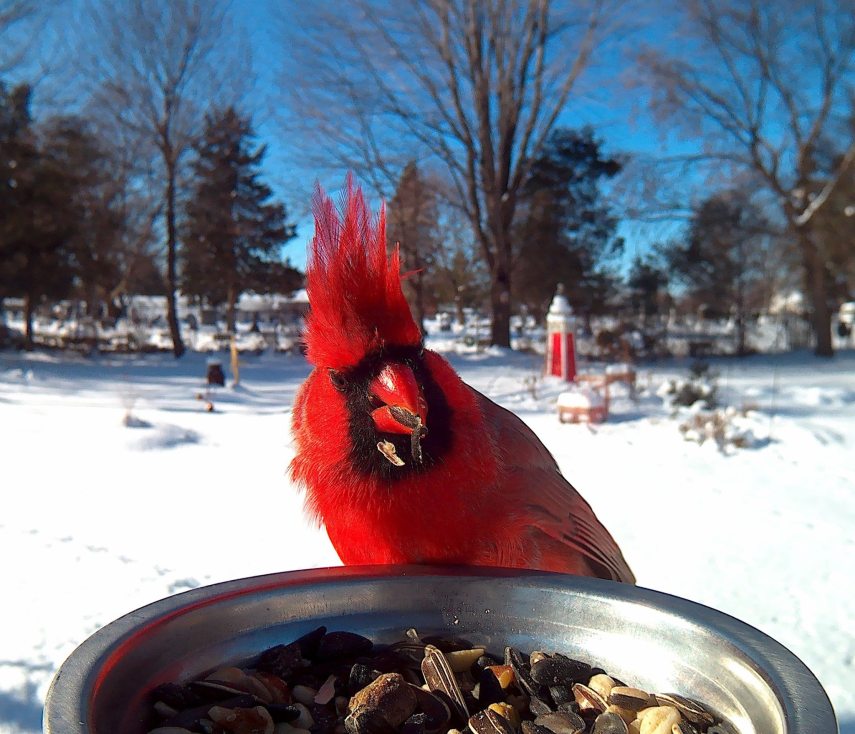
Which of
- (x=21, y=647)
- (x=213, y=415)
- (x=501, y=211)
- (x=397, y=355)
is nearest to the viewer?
(x=397, y=355)

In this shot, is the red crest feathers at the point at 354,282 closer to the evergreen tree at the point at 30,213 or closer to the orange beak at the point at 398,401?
the orange beak at the point at 398,401

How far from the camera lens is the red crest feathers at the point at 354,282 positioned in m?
1.17

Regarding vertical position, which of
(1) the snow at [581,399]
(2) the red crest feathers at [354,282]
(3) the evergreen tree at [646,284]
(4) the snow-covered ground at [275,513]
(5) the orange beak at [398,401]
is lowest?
(4) the snow-covered ground at [275,513]

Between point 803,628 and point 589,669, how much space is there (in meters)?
1.88

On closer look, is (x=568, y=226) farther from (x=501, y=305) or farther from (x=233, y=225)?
(x=233, y=225)

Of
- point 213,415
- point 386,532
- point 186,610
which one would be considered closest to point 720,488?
point 386,532

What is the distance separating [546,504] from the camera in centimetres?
143

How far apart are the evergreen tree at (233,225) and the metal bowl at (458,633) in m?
17.7

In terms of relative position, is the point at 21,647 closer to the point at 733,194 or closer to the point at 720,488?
the point at 720,488

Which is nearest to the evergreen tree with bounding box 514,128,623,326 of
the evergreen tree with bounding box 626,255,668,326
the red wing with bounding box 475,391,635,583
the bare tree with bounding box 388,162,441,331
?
the evergreen tree with bounding box 626,255,668,326

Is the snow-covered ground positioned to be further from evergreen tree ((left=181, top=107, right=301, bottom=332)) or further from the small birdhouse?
evergreen tree ((left=181, top=107, right=301, bottom=332))

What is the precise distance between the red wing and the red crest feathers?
0.33 meters

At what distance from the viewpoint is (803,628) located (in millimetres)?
2350

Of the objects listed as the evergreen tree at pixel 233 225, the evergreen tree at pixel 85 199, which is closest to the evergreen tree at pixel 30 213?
the evergreen tree at pixel 85 199
